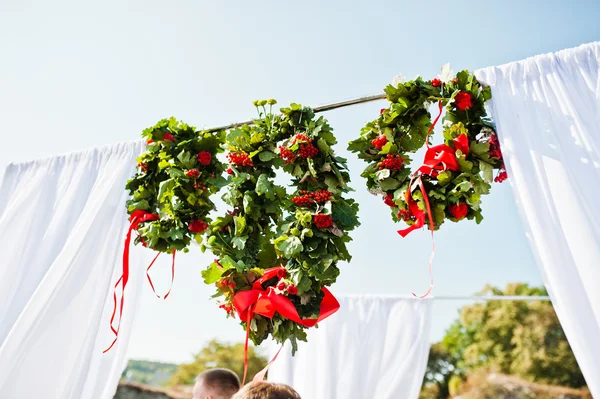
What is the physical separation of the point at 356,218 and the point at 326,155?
28 centimetres

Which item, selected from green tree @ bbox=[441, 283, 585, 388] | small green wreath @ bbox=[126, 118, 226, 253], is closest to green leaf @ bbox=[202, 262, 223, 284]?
small green wreath @ bbox=[126, 118, 226, 253]

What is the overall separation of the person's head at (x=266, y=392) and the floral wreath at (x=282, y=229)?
0.43m

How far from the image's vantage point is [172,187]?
82.4 inches

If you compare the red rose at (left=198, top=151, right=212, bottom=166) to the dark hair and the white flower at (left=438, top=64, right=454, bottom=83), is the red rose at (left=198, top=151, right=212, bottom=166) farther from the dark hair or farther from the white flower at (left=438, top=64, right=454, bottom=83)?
the dark hair

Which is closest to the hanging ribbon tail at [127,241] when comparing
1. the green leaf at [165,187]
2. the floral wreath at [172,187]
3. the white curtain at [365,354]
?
the floral wreath at [172,187]

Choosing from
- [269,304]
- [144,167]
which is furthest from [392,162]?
[144,167]

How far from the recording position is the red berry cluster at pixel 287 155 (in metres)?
1.89

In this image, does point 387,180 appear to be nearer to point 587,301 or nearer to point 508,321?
point 587,301

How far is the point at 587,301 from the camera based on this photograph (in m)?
1.42

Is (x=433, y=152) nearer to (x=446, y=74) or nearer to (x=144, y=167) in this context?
(x=446, y=74)

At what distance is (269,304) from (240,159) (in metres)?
0.61

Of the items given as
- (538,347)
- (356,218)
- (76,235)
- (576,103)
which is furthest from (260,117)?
(538,347)

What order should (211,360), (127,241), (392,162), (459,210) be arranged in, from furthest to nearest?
(211,360), (127,241), (392,162), (459,210)

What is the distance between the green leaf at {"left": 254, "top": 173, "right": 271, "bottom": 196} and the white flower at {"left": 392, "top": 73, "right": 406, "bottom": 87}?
1.99 feet
